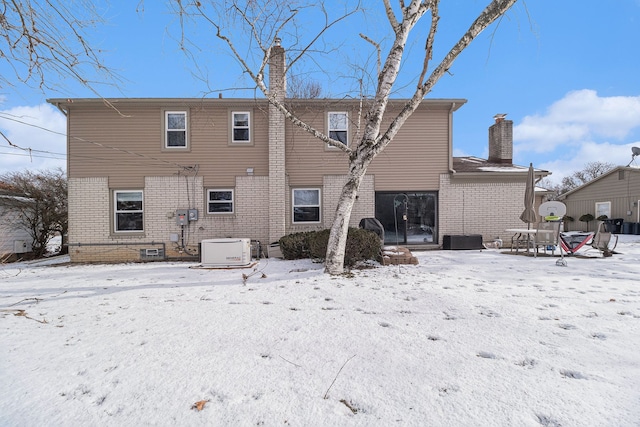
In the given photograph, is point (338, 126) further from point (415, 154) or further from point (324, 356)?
point (324, 356)

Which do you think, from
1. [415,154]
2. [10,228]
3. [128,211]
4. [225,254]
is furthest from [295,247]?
[10,228]

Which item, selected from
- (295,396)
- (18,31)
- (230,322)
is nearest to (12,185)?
(18,31)

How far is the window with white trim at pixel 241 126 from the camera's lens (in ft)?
33.3

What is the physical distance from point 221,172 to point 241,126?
1.66 metres

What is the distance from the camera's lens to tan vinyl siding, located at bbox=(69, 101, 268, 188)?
9.89 meters

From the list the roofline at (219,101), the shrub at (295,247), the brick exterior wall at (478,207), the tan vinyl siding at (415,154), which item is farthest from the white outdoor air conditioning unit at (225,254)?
the brick exterior wall at (478,207)

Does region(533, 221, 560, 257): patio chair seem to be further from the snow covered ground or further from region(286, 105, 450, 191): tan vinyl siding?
the snow covered ground

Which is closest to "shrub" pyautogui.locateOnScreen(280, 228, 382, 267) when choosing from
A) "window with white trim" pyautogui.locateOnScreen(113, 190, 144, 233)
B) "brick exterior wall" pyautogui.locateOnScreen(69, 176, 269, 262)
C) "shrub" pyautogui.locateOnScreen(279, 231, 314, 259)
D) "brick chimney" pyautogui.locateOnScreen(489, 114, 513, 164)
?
"shrub" pyautogui.locateOnScreen(279, 231, 314, 259)

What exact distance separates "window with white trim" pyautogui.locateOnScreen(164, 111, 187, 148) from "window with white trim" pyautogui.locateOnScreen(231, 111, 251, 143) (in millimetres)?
1576

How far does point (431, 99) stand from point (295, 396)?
1037 centimetres

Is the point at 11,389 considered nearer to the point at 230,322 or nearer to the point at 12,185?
the point at 230,322

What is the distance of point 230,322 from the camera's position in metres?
3.40

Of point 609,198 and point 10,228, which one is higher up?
point 609,198

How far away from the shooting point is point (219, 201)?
10.1 metres
